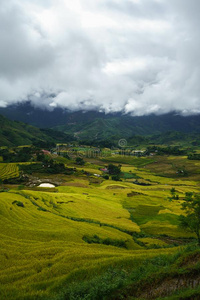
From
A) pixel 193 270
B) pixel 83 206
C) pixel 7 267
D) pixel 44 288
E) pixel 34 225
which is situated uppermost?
pixel 193 270

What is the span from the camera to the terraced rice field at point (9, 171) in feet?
394

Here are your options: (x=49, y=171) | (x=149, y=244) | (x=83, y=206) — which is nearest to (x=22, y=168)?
(x=49, y=171)

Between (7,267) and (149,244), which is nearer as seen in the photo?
(7,267)

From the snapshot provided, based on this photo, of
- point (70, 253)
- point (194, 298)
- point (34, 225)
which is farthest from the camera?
point (34, 225)

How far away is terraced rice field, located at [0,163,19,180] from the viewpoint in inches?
4724

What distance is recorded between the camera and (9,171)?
130625 mm

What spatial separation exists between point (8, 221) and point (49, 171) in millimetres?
111836

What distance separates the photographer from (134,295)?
39.7ft

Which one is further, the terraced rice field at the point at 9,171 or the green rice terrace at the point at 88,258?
the terraced rice field at the point at 9,171

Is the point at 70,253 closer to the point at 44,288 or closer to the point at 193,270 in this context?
the point at 44,288

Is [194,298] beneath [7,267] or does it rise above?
above

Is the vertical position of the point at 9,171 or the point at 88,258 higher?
the point at 88,258

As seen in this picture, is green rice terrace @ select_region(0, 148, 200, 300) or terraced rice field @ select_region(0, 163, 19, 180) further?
terraced rice field @ select_region(0, 163, 19, 180)

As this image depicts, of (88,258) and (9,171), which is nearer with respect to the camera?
(88,258)
